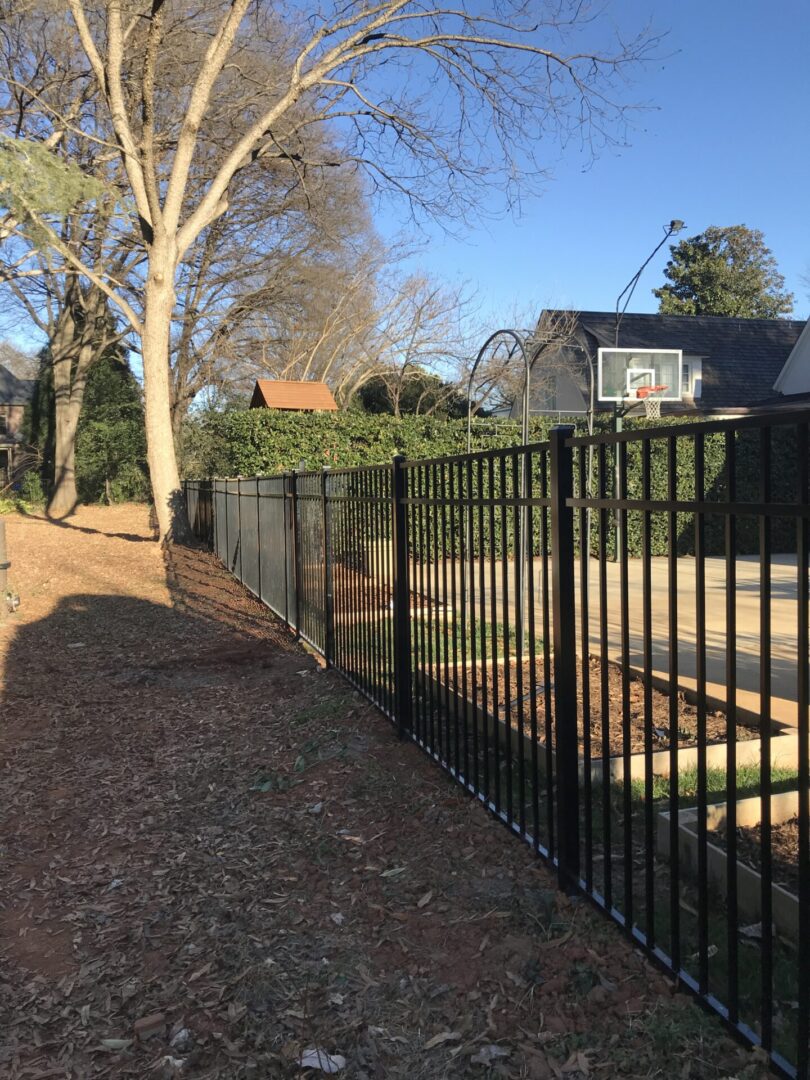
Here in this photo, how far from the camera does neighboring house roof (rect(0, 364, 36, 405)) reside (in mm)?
53938

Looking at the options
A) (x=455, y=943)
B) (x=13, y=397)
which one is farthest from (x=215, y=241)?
(x=13, y=397)

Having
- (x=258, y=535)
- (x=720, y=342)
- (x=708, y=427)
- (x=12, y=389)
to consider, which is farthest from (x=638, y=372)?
(x=12, y=389)

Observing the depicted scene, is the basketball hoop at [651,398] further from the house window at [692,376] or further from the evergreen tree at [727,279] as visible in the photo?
the evergreen tree at [727,279]

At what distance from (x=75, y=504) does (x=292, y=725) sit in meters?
24.3

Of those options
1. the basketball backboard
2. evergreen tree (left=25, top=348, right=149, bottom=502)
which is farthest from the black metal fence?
evergreen tree (left=25, top=348, right=149, bottom=502)

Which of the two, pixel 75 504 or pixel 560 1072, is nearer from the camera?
pixel 560 1072

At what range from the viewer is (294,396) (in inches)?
851

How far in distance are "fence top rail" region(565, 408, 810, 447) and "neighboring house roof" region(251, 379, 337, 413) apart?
60.7ft

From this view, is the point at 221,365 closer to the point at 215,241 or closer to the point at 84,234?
the point at 215,241

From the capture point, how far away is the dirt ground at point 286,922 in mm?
2449

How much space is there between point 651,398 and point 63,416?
17.9 meters

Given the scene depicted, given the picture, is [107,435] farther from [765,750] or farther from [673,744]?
[765,750]

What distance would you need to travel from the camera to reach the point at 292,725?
5688mm

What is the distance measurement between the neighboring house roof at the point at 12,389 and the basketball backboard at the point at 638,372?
43334mm
